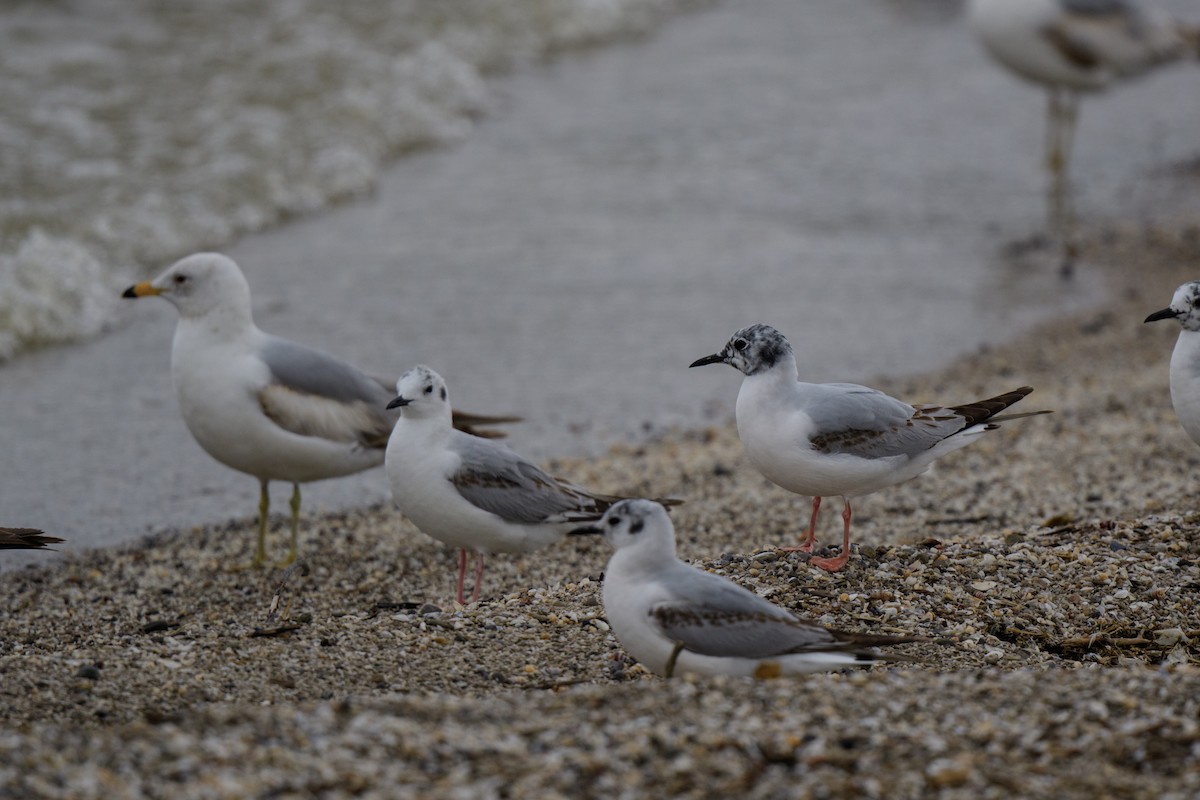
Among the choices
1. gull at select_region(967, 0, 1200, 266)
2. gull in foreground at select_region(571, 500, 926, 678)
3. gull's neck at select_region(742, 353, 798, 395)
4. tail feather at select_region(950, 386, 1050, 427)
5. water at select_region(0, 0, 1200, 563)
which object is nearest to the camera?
gull in foreground at select_region(571, 500, 926, 678)

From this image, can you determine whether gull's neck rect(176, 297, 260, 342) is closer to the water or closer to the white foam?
the water

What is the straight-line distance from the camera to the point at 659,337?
928 cm

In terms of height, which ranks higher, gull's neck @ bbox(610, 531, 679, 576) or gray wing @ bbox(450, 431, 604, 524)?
gray wing @ bbox(450, 431, 604, 524)

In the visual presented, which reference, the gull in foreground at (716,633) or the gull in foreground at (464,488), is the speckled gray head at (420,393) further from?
the gull in foreground at (716,633)

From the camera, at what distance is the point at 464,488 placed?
220 inches

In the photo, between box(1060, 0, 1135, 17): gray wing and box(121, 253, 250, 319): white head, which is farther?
box(1060, 0, 1135, 17): gray wing

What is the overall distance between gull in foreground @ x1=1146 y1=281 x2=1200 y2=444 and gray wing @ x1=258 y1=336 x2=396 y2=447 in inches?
135

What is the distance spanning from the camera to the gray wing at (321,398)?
6383mm

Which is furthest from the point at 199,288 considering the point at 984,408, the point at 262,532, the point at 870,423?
the point at 984,408

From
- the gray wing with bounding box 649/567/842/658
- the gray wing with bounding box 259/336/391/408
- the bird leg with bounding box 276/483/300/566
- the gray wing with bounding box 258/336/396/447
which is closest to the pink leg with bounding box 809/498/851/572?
the gray wing with bounding box 649/567/842/658

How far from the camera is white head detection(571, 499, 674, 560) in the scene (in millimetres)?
4555

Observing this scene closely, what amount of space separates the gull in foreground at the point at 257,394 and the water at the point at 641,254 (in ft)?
2.51

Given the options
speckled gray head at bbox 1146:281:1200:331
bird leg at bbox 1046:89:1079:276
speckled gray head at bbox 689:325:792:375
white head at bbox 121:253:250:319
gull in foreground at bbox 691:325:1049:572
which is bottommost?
gull in foreground at bbox 691:325:1049:572

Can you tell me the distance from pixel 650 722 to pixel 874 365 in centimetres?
539
